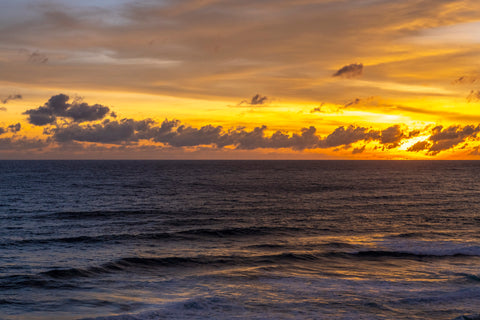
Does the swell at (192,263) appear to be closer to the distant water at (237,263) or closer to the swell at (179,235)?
the distant water at (237,263)

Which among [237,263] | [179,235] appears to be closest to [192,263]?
[237,263]

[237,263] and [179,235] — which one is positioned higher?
[179,235]

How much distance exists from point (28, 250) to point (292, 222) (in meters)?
27.3

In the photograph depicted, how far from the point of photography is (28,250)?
1260 inches

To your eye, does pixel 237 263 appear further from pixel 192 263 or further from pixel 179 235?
pixel 179 235

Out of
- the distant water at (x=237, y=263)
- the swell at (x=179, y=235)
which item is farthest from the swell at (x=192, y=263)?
the swell at (x=179, y=235)

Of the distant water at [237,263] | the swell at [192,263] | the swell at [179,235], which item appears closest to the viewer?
the distant water at [237,263]

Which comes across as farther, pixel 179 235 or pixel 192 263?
pixel 179 235

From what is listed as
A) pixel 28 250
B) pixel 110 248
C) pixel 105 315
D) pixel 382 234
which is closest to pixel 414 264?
pixel 382 234

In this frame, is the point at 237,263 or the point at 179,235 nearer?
the point at 237,263

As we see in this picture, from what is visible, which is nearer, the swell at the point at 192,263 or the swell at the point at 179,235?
the swell at the point at 192,263

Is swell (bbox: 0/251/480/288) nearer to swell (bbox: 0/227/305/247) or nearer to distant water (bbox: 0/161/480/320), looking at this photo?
distant water (bbox: 0/161/480/320)

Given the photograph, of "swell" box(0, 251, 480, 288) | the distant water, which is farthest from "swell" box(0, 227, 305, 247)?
"swell" box(0, 251, 480, 288)

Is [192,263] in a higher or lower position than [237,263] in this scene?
higher
